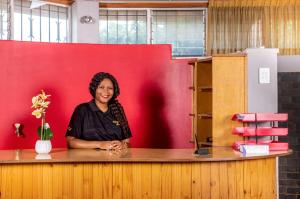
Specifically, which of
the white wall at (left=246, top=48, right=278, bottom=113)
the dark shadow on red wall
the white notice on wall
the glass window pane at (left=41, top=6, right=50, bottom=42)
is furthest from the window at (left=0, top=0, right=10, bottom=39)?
the white notice on wall

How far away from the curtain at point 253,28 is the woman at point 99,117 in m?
4.26

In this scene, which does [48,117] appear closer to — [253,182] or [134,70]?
[134,70]

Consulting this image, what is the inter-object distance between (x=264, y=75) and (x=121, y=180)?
1.97 m

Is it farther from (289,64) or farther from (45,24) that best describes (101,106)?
(45,24)

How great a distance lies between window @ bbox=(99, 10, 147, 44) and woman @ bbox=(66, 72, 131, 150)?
4178 mm

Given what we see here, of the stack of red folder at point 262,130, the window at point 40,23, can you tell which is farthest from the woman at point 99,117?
the window at point 40,23

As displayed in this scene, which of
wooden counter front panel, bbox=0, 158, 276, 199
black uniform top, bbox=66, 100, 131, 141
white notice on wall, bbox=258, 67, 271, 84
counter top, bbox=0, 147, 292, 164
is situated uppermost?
white notice on wall, bbox=258, 67, 271, 84

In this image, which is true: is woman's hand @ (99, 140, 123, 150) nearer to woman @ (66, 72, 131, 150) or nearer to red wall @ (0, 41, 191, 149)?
woman @ (66, 72, 131, 150)

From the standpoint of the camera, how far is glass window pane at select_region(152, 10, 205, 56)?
28.0ft

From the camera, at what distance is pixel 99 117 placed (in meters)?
4.30

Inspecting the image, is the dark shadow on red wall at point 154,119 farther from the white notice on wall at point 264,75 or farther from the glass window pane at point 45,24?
the glass window pane at point 45,24

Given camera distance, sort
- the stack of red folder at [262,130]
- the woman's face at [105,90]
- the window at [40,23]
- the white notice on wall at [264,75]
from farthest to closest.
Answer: the window at [40,23] → the white notice on wall at [264,75] → the woman's face at [105,90] → the stack of red folder at [262,130]

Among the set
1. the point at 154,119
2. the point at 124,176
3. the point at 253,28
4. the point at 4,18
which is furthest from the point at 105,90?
the point at 253,28

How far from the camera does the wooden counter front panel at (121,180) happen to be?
3482 millimetres
